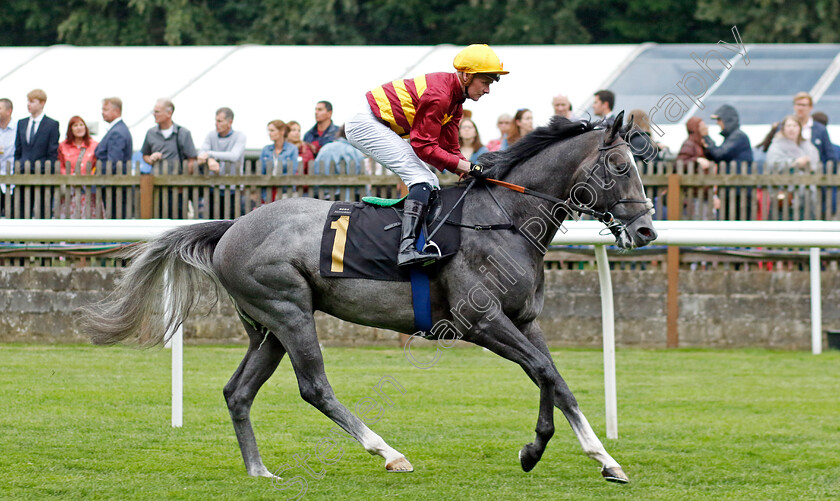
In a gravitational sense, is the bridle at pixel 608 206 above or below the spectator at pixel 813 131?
below

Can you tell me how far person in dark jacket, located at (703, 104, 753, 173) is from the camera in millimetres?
11555

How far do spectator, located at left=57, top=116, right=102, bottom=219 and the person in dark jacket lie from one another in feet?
19.7

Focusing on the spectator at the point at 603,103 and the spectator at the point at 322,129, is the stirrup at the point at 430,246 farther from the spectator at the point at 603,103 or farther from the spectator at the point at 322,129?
the spectator at the point at 322,129

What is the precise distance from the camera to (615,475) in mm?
5469

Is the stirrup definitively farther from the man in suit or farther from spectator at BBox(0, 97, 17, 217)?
spectator at BBox(0, 97, 17, 217)

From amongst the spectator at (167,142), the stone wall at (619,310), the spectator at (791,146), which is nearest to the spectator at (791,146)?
the spectator at (791,146)

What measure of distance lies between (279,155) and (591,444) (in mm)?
6963

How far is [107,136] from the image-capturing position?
12.0 meters

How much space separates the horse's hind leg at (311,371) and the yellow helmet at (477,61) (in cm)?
146

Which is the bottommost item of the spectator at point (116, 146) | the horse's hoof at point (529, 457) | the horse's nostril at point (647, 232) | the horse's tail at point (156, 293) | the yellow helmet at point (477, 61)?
the horse's hoof at point (529, 457)

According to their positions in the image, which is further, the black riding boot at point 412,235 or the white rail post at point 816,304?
the white rail post at point 816,304

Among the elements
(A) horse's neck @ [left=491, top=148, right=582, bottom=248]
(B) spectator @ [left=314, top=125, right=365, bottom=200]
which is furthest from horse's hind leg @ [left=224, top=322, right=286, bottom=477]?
(B) spectator @ [left=314, top=125, right=365, bottom=200]

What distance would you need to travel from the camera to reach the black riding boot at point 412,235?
225 inches

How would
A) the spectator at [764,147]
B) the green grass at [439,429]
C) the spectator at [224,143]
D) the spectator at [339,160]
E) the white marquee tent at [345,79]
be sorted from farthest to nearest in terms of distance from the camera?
the white marquee tent at [345,79]
the spectator at [764,147]
the spectator at [224,143]
the spectator at [339,160]
the green grass at [439,429]
